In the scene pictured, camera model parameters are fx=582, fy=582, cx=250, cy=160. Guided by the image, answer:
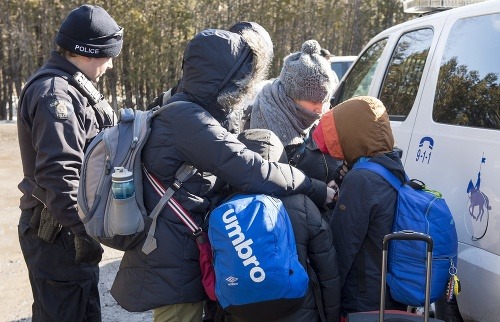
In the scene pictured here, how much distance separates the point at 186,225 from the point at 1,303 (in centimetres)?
330

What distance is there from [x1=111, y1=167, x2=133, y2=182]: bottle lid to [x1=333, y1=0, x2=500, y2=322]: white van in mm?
1644

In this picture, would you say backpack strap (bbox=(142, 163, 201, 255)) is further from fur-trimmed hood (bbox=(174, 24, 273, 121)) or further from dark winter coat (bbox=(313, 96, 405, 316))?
dark winter coat (bbox=(313, 96, 405, 316))

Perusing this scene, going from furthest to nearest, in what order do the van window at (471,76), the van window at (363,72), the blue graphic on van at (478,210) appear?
1. the van window at (363,72)
2. the van window at (471,76)
3. the blue graphic on van at (478,210)

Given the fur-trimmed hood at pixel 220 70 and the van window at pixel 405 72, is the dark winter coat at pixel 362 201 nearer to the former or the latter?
the fur-trimmed hood at pixel 220 70

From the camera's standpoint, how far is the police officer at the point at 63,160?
2783mm

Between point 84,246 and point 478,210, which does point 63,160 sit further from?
point 478,210

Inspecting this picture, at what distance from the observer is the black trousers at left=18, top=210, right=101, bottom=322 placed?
302cm

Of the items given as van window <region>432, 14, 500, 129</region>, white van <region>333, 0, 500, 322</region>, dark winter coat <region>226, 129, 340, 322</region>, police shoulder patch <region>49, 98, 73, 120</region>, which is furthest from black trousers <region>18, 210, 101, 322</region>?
van window <region>432, 14, 500, 129</region>

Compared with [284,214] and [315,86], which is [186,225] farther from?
[315,86]

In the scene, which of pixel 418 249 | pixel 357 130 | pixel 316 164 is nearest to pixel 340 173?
pixel 316 164

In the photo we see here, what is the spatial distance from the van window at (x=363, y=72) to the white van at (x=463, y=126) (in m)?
0.56

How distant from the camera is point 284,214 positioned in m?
2.24

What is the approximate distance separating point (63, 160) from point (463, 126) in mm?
2051

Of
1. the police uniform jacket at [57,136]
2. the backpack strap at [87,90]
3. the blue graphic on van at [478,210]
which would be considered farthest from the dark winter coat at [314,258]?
the backpack strap at [87,90]
